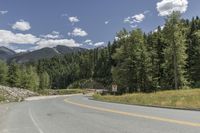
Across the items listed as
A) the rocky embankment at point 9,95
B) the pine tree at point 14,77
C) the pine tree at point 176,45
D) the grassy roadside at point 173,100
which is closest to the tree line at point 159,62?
the pine tree at point 176,45

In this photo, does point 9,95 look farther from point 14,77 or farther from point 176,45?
point 14,77

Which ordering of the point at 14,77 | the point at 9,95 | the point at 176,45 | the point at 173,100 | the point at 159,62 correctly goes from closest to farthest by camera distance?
the point at 173,100
the point at 176,45
the point at 9,95
the point at 159,62
the point at 14,77

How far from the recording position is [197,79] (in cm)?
7088

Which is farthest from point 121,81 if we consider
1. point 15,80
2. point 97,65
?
point 97,65

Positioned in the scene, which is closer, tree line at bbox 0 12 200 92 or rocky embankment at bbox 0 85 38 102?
rocky embankment at bbox 0 85 38 102

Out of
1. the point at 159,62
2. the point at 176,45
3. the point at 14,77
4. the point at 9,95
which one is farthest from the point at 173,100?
the point at 14,77

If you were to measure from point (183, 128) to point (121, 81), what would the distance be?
174 feet

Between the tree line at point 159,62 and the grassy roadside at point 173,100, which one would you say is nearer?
the grassy roadside at point 173,100

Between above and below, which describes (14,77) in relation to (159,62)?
below

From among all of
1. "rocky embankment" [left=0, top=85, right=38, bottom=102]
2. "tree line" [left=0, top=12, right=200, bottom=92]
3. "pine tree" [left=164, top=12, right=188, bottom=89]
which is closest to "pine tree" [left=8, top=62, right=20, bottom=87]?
"rocky embankment" [left=0, top=85, right=38, bottom=102]

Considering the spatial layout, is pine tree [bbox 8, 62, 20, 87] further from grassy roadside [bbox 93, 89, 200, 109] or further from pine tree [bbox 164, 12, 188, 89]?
grassy roadside [bbox 93, 89, 200, 109]

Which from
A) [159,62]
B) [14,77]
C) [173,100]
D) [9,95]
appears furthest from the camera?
[14,77]

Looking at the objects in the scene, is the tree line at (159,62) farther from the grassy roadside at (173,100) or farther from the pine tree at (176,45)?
the grassy roadside at (173,100)

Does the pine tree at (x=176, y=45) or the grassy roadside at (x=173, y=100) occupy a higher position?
the pine tree at (x=176, y=45)
